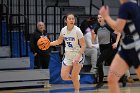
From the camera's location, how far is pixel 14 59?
11781 mm

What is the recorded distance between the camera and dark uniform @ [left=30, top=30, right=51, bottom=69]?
39.9ft

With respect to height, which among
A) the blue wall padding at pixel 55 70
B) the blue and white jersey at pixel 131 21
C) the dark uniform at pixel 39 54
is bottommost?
the blue wall padding at pixel 55 70

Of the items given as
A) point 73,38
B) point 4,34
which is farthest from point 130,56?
point 4,34

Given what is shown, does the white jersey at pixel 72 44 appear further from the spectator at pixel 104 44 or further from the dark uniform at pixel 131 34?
the dark uniform at pixel 131 34

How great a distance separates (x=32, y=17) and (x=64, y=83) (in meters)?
3.25

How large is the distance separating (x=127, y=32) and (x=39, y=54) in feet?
22.7

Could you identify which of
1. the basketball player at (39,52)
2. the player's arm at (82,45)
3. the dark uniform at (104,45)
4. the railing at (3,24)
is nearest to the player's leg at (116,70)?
the player's arm at (82,45)

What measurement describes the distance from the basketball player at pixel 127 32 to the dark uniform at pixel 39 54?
21.1ft

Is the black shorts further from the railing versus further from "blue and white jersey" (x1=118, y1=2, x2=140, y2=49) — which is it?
the railing

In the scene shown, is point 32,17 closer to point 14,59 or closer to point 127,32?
point 14,59

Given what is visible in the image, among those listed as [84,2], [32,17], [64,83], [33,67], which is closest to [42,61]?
[33,67]

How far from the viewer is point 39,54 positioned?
12422 mm

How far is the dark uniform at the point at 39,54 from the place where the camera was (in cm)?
1216

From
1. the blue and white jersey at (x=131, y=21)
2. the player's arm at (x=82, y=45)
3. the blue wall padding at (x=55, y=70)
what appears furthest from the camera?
the blue wall padding at (x=55, y=70)
